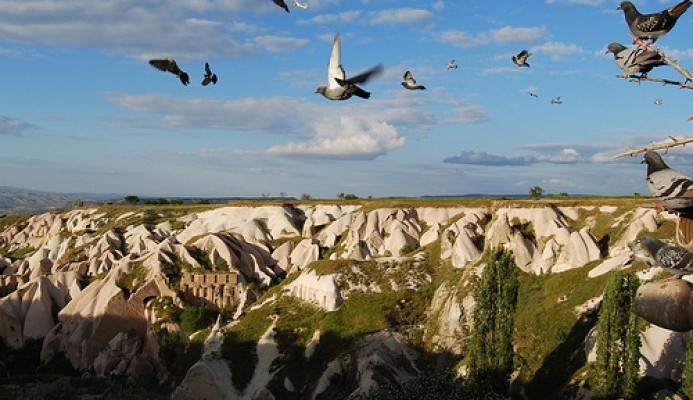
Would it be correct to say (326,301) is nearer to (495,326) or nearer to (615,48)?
(495,326)

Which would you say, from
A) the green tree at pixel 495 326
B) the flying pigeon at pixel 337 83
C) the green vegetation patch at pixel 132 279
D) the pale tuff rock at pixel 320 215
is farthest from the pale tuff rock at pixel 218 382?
the flying pigeon at pixel 337 83

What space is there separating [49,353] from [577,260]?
5305 centimetres

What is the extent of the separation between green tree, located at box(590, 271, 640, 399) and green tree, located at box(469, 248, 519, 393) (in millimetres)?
5790

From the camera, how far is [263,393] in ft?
151

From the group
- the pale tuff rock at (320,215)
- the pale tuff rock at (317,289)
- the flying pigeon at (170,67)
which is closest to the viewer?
the flying pigeon at (170,67)

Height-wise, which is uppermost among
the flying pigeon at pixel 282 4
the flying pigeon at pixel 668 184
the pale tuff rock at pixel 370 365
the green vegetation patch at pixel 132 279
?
the flying pigeon at pixel 282 4

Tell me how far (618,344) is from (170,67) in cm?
2560

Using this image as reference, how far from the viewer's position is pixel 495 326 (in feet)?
120

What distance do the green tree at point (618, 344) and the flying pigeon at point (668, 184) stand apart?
2557 cm

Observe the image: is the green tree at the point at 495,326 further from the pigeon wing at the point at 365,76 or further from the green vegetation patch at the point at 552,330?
the pigeon wing at the point at 365,76

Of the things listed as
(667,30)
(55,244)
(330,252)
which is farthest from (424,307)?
(55,244)

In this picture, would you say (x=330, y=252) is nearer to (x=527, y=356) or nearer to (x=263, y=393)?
(x=263, y=393)

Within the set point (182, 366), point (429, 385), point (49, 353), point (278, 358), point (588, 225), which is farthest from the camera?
point (49, 353)

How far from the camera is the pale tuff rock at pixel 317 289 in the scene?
177ft
